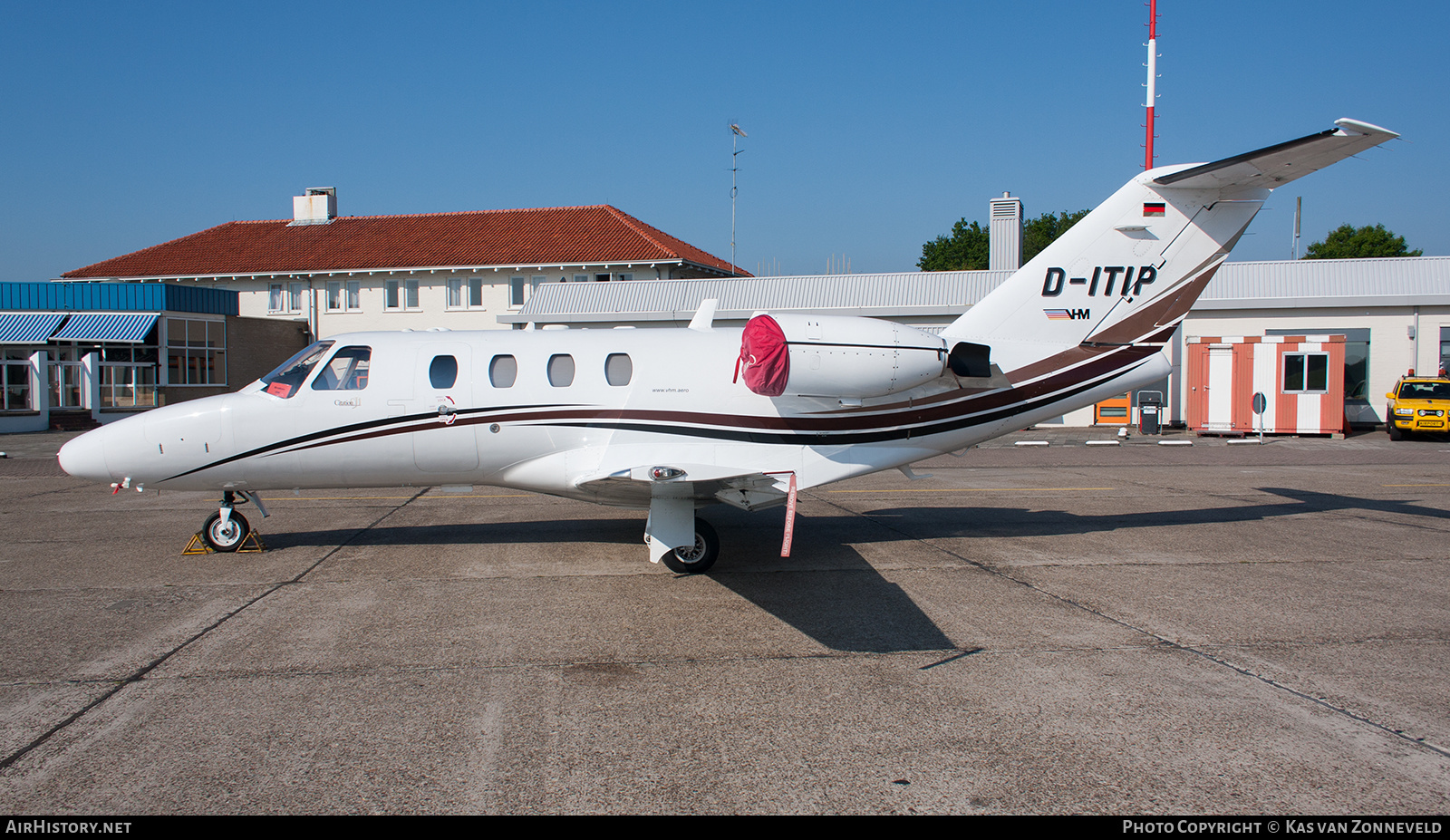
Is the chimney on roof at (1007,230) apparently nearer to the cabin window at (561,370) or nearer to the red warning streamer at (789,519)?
the cabin window at (561,370)

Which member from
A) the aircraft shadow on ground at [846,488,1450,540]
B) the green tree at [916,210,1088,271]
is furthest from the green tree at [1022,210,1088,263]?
the aircraft shadow on ground at [846,488,1450,540]

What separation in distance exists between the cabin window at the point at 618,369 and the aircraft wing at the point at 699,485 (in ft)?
3.59

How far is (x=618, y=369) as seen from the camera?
384 inches

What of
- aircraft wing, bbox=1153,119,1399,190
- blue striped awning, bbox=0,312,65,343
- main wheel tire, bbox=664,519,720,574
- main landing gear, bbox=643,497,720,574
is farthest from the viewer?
blue striped awning, bbox=0,312,65,343

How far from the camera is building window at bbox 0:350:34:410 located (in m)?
29.4

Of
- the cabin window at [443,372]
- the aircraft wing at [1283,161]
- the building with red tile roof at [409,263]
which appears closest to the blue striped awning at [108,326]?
the building with red tile roof at [409,263]

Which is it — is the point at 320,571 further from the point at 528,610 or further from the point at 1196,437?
the point at 1196,437

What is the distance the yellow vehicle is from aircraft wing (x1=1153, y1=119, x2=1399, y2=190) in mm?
19193

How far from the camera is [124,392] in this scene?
33156 millimetres

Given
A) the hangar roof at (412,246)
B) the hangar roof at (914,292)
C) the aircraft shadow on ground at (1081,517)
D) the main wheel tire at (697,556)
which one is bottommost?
the aircraft shadow on ground at (1081,517)

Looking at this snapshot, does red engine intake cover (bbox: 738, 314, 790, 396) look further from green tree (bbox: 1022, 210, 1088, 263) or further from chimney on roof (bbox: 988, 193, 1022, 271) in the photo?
green tree (bbox: 1022, 210, 1088, 263)

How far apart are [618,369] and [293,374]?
3713 mm

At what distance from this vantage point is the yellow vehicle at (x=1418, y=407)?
23.9m
